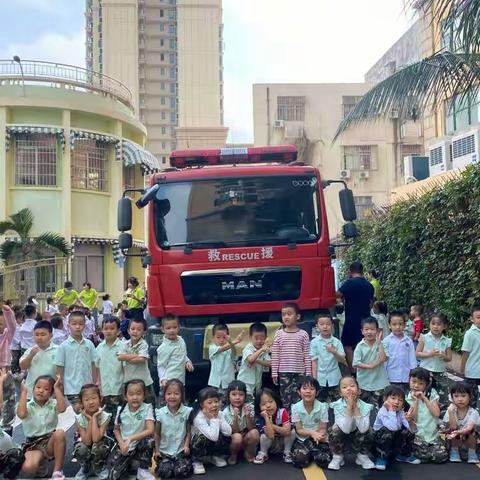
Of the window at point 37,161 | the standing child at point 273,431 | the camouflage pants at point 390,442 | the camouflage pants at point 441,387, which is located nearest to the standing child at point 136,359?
the standing child at point 273,431

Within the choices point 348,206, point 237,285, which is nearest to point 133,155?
point 348,206

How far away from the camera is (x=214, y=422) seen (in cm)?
568

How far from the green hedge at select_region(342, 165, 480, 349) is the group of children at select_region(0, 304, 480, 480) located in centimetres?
301

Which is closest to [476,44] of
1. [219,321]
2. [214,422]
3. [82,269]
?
[219,321]

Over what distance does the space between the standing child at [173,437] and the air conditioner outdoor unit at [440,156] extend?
56.4 feet

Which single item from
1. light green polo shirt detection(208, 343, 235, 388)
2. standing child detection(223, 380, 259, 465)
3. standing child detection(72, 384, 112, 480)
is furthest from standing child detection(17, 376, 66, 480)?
light green polo shirt detection(208, 343, 235, 388)

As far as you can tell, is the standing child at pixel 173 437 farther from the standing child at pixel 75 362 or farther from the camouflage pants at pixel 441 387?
the camouflage pants at pixel 441 387

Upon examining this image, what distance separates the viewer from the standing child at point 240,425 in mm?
5753

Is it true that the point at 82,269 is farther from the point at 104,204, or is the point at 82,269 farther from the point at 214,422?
the point at 214,422

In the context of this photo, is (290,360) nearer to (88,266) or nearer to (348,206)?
(348,206)

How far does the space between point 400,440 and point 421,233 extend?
21.8 feet

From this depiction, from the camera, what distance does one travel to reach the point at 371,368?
6.48m

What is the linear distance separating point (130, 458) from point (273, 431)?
4.14 feet

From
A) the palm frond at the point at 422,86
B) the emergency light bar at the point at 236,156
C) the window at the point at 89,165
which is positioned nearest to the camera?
the palm frond at the point at 422,86
